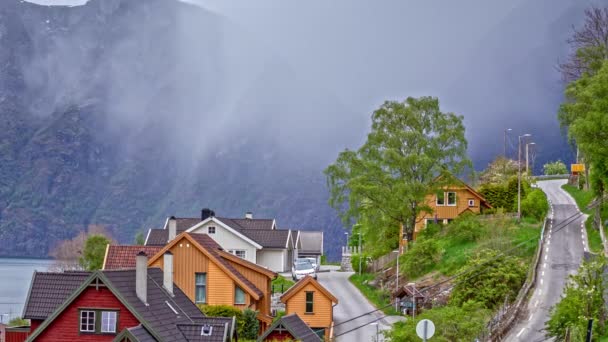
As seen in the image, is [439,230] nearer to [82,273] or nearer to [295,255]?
[295,255]

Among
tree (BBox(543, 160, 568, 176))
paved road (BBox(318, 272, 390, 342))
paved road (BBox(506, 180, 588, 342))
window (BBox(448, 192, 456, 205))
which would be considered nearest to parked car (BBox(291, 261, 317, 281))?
paved road (BBox(318, 272, 390, 342))

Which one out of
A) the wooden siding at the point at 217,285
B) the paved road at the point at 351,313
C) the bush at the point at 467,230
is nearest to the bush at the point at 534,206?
the bush at the point at 467,230

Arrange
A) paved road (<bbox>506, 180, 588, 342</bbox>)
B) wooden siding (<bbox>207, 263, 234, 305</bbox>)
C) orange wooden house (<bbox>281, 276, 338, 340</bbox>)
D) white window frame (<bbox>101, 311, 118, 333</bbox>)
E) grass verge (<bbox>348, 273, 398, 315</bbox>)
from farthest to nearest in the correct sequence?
grass verge (<bbox>348, 273, 398, 315</bbox>)
orange wooden house (<bbox>281, 276, 338, 340</bbox>)
wooden siding (<bbox>207, 263, 234, 305</bbox>)
paved road (<bbox>506, 180, 588, 342</bbox>)
white window frame (<bbox>101, 311, 118, 333</bbox>)

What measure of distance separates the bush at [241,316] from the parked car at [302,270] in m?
24.9

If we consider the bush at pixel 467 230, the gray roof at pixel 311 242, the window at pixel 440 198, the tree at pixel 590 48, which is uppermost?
the tree at pixel 590 48

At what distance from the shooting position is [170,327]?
4025cm

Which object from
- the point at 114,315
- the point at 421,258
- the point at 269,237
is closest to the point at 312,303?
the point at 421,258

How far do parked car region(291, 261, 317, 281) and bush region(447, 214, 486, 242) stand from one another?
1511cm

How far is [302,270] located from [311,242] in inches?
Result: 1226

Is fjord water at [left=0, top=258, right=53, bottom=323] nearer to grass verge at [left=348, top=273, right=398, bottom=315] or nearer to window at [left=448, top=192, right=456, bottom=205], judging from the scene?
grass verge at [left=348, top=273, right=398, bottom=315]

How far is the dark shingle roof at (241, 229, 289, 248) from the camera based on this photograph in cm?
8269

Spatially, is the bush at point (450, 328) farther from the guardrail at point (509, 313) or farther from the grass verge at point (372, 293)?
the grass verge at point (372, 293)

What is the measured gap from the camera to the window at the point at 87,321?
134 ft

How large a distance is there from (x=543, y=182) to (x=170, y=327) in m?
77.4
